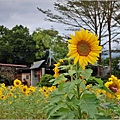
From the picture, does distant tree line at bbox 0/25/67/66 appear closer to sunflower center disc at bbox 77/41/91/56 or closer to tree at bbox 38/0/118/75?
tree at bbox 38/0/118/75

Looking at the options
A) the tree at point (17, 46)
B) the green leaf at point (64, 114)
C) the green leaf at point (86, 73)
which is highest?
the tree at point (17, 46)

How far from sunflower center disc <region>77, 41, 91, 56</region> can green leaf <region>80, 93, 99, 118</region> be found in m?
0.10

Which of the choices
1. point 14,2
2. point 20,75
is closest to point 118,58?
point 20,75

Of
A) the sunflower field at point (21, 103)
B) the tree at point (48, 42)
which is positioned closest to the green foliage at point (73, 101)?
the sunflower field at point (21, 103)

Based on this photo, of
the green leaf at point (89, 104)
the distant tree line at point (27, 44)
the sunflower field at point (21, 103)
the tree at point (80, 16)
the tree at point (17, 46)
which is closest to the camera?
the green leaf at point (89, 104)

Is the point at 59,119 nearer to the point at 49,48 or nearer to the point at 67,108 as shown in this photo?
the point at 67,108

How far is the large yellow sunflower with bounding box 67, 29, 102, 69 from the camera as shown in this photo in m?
0.64

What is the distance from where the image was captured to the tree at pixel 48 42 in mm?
8059

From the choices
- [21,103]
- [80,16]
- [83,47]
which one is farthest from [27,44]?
[83,47]

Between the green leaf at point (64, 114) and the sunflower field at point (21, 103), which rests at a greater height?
the green leaf at point (64, 114)

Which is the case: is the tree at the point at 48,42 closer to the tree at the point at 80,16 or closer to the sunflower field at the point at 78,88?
the tree at the point at 80,16

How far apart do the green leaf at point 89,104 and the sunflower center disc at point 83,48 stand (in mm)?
96

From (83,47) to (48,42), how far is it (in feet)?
25.9

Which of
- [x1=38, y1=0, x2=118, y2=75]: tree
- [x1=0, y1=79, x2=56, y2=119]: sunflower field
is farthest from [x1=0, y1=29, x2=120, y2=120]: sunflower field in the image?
[x1=38, y1=0, x2=118, y2=75]: tree
